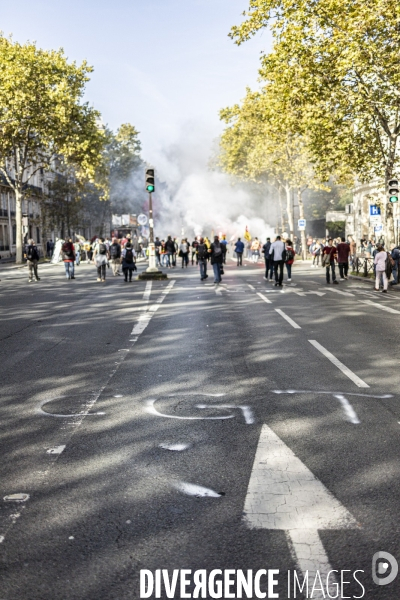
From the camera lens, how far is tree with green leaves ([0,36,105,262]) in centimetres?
4753

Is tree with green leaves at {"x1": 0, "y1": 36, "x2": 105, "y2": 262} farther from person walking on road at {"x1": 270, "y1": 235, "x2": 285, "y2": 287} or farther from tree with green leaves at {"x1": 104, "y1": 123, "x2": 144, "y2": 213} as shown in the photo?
tree with green leaves at {"x1": 104, "y1": 123, "x2": 144, "y2": 213}

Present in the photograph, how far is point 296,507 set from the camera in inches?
174

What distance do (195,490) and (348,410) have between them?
2.67 metres

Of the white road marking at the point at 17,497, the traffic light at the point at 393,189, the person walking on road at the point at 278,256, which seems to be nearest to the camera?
the white road marking at the point at 17,497

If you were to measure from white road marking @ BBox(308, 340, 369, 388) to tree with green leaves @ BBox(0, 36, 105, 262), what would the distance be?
38687 millimetres

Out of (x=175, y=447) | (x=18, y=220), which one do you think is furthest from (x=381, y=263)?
(x=18, y=220)

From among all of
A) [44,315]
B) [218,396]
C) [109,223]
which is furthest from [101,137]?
[109,223]

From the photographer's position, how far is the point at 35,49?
49062 mm

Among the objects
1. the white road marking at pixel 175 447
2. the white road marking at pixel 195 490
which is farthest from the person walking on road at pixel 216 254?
the white road marking at pixel 195 490

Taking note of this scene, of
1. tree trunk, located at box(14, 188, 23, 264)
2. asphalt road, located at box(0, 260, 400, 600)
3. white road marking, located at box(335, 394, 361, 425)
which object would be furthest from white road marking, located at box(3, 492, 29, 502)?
tree trunk, located at box(14, 188, 23, 264)

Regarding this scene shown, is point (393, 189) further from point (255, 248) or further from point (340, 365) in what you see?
point (255, 248)

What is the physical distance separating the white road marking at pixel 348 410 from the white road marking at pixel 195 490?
2189mm

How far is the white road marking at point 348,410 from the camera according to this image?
657 centimetres

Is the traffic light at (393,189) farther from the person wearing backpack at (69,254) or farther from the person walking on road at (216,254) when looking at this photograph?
the person wearing backpack at (69,254)
